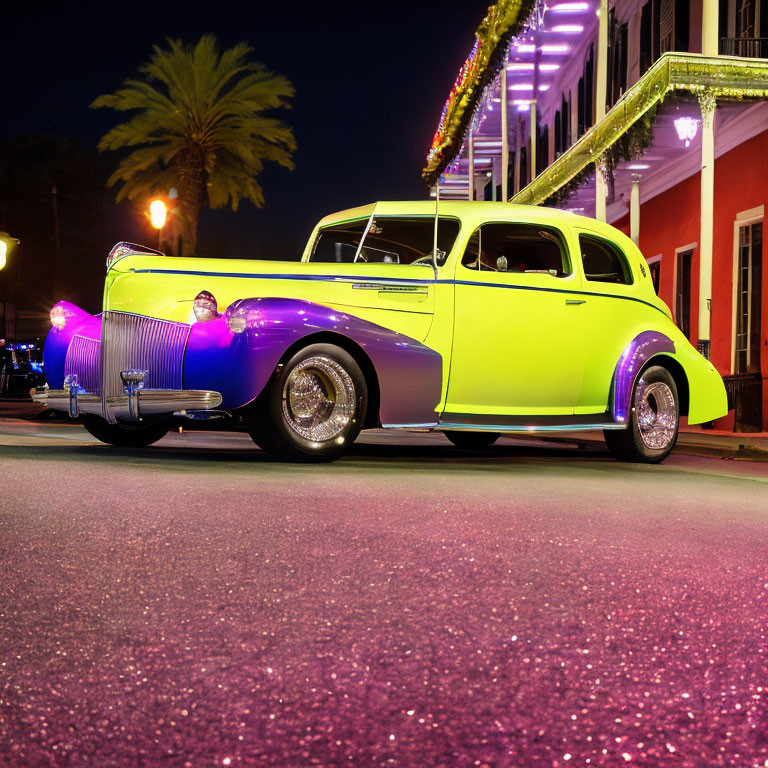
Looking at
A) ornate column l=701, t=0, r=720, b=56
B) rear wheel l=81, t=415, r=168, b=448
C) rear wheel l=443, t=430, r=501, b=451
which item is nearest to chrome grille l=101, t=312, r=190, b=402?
rear wheel l=81, t=415, r=168, b=448

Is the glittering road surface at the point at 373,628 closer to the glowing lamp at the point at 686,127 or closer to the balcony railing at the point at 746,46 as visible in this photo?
the glowing lamp at the point at 686,127

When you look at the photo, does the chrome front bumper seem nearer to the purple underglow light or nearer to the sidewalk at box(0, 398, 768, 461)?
the sidewalk at box(0, 398, 768, 461)

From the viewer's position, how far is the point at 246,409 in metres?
7.23

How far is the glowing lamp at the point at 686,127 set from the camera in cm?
1531

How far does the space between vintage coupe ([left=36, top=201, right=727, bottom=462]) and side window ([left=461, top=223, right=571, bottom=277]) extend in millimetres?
15

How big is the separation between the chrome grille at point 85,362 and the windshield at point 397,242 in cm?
203

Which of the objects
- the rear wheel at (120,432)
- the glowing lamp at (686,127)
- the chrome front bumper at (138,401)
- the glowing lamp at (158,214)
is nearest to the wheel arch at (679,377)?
the chrome front bumper at (138,401)

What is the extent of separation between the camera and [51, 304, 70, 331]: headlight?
859 centimetres

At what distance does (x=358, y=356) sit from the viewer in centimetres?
748

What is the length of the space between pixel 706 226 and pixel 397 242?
767 centimetres

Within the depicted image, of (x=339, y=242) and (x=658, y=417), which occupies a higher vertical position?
(x=339, y=242)

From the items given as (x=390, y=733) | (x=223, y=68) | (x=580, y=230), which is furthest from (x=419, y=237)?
(x=223, y=68)

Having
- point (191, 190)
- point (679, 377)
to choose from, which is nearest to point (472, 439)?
point (679, 377)

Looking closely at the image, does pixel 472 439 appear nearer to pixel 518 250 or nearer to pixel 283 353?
pixel 518 250
